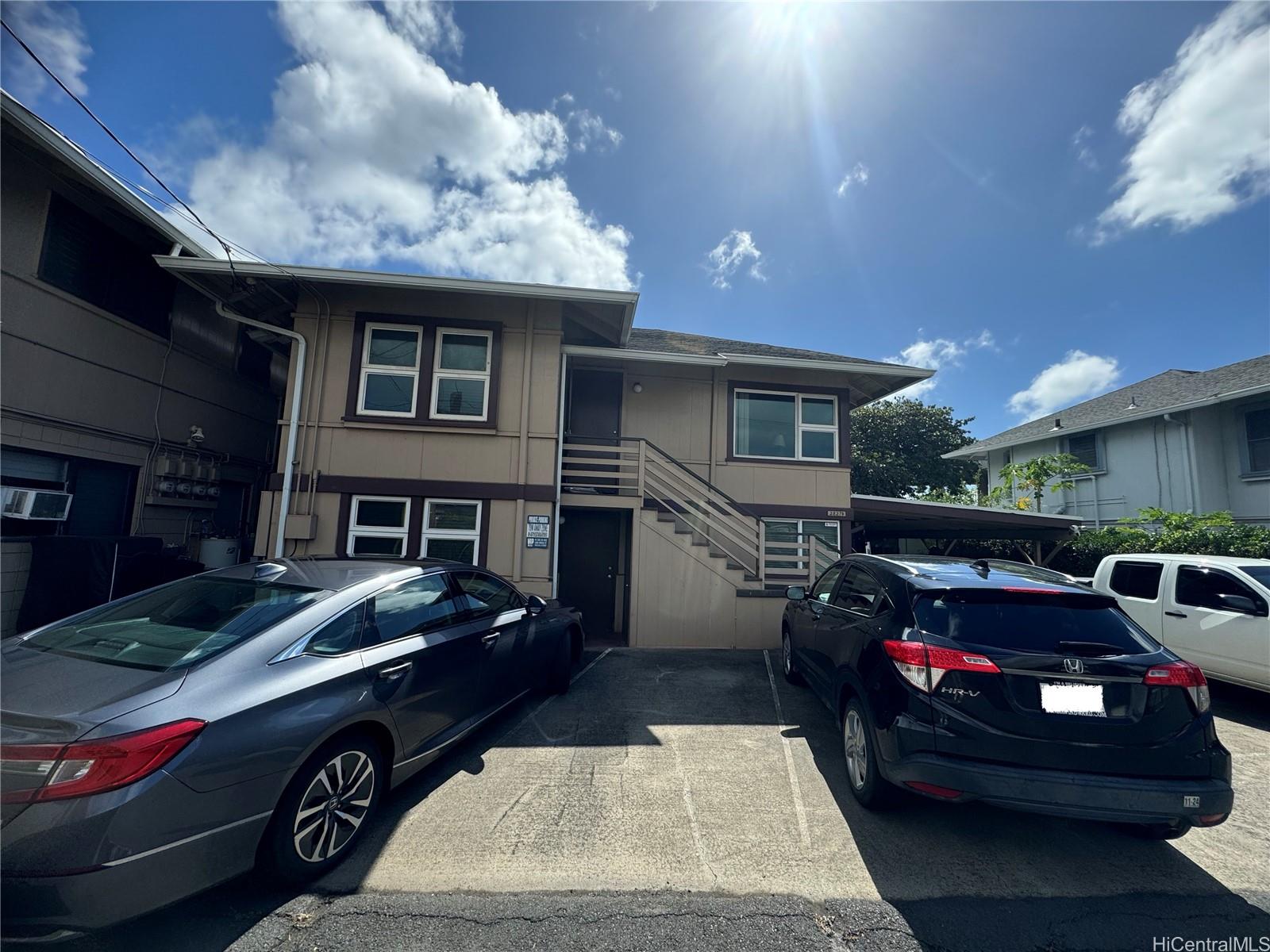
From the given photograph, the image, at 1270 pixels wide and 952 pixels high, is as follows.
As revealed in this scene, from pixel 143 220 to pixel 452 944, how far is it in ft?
29.5

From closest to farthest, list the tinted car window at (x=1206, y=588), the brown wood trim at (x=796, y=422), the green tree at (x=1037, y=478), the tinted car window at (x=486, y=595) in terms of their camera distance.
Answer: the tinted car window at (x=486, y=595), the tinted car window at (x=1206, y=588), the brown wood trim at (x=796, y=422), the green tree at (x=1037, y=478)

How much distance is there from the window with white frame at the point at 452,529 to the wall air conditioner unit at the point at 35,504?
4.15 metres

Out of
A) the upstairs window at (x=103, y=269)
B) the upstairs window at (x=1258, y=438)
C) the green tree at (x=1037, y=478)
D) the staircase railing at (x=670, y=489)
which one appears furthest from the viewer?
the green tree at (x=1037, y=478)

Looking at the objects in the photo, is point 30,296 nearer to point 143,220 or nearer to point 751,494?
point 143,220

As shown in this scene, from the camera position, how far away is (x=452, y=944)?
2.24m

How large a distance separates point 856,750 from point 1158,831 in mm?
1653

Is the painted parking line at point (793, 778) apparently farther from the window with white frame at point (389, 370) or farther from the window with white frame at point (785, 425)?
the window with white frame at point (389, 370)

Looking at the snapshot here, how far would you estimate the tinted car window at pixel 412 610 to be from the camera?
3.33 metres

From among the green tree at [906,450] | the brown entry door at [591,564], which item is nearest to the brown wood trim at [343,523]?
the brown entry door at [591,564]

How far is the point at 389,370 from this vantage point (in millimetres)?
8211

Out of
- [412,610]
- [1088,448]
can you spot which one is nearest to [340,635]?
[412,610]

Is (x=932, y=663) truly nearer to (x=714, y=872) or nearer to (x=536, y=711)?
(x=714, y=872)

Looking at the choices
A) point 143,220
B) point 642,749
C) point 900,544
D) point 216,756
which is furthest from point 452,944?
point 900,544

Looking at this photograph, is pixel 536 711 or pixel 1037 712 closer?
pixel 1037 712
